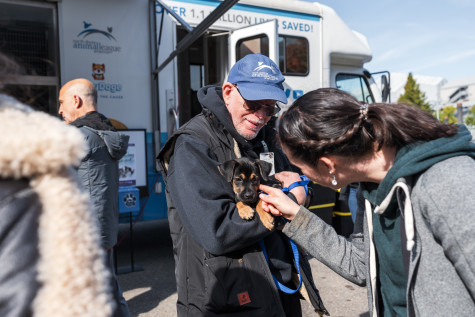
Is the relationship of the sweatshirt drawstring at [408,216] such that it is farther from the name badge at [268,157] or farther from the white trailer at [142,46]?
the white trailer at [142,46]

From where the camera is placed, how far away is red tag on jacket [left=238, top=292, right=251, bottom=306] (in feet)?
5.69

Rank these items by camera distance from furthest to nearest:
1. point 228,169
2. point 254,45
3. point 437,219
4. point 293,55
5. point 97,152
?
point 293,55, point 254,45, point 97,152, point 228,169, point 437,219

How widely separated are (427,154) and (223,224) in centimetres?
85

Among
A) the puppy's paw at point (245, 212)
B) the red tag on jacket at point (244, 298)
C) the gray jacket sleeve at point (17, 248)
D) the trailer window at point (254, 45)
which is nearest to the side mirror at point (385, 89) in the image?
the trailer window at point (254, 45)

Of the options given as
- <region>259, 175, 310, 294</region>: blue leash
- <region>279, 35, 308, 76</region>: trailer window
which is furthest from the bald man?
<region>279, 35, 308, 76</region>: trailer window

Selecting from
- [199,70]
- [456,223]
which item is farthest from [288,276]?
[199,70]

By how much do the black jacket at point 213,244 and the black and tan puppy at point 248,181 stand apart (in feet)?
0.20

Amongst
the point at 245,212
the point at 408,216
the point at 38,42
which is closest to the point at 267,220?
the point at 245,212

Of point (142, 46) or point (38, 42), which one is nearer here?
point (38, 42)

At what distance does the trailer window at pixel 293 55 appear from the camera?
6.54 m

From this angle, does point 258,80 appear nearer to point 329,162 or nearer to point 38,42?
point 329,162

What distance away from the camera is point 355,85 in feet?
24.8

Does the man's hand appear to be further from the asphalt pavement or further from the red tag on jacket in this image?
the asphalt pavement

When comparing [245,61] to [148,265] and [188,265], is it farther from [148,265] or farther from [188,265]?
[148,265]
